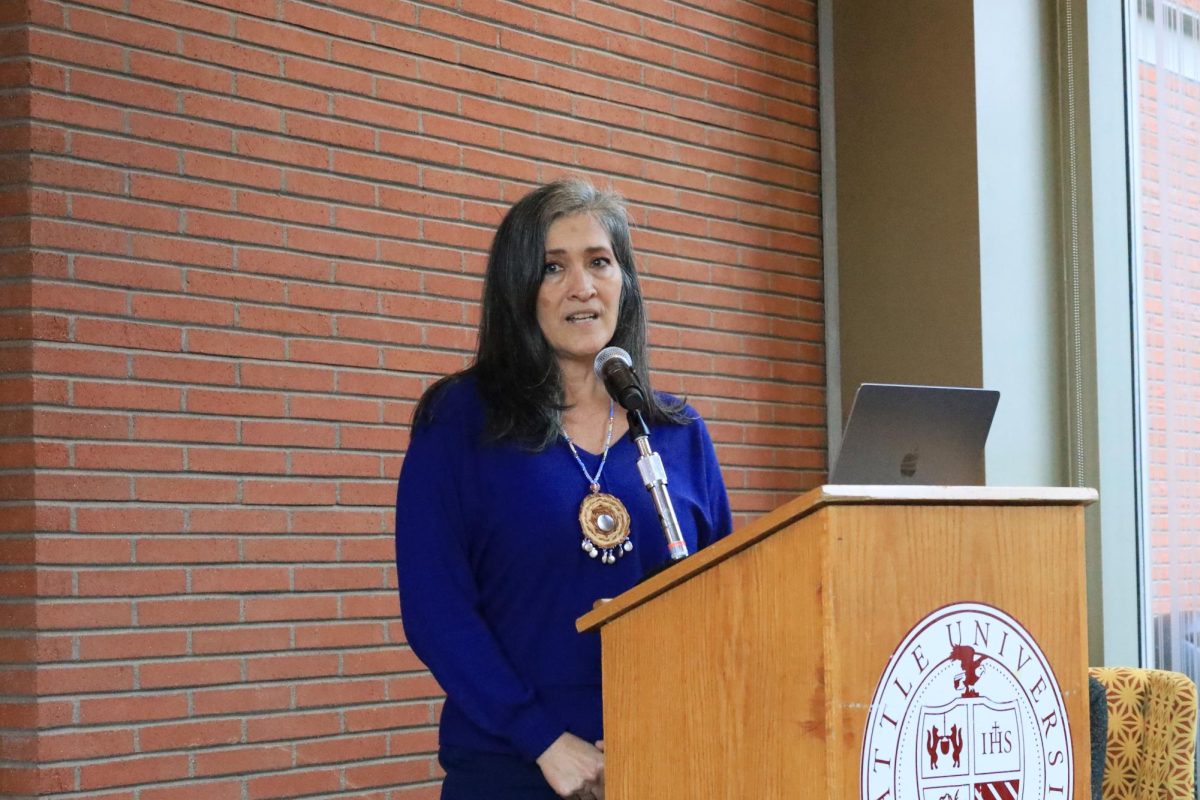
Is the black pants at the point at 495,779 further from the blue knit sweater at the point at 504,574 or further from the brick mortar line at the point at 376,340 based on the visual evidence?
the brick mortar line at the point at 376,340

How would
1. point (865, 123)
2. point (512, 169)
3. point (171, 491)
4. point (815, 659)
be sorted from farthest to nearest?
point (865, 123) < point (512, 169) < point (171, 491) < point (815, 659)

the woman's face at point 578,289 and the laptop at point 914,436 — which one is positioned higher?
the woman's face at point 578,289

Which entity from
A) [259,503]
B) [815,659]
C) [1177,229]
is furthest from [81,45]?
[1177,229]

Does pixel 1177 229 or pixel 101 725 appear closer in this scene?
pixel 101 725

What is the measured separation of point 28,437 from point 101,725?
25.5 inches

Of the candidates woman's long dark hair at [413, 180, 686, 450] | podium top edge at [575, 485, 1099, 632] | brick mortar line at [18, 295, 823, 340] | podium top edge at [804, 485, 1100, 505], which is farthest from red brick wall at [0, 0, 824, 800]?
podium top edge at [804, 485, 1100, 505]

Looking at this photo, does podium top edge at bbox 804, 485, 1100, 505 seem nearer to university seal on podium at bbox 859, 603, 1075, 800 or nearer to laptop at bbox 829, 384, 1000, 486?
university seal on podium at bbox 859, 603, 1075, 800

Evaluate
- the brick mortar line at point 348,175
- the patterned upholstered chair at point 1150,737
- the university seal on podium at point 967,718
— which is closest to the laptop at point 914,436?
the university seal on podium at point 967,718

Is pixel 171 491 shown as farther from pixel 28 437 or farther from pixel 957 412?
pixel 957 412

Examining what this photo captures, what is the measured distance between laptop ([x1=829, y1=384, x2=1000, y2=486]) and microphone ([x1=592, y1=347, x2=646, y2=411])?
0.45 meters

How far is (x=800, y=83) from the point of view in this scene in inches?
206

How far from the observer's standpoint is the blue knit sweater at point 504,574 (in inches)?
79.0

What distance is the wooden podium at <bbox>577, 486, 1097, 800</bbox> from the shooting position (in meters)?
1.47

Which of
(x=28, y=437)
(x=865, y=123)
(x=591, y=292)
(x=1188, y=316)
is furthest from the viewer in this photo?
(x=865, y=123)
